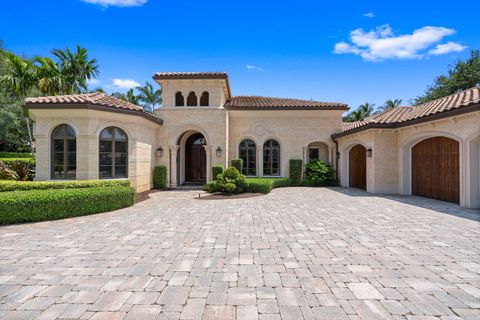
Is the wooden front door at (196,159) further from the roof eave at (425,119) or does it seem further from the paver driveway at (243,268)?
the paver driveway at (243,268)

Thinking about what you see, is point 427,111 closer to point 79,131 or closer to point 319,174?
point 319,174

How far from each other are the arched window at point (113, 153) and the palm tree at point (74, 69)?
1553 centimetres

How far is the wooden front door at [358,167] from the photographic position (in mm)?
14412

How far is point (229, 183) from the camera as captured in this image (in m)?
12.2

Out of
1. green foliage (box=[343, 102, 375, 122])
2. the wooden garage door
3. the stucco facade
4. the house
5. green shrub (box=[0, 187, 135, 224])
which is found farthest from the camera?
green foliage (box=[343, 102, 375, 122])

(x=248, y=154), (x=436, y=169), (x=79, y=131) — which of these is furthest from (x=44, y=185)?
(x=436, y=169)

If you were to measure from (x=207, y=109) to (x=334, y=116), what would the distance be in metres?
8.81

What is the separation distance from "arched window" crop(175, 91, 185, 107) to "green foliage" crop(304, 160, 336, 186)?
9.25 meters

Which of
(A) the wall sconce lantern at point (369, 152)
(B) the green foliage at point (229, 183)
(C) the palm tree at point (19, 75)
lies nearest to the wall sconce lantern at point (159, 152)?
(B) the green foliage at point (229, 183)

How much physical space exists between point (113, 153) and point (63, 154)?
2028mm

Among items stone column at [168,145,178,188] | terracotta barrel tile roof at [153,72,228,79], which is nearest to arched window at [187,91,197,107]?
terracotta barrel tile roof at [153,72,228,79]

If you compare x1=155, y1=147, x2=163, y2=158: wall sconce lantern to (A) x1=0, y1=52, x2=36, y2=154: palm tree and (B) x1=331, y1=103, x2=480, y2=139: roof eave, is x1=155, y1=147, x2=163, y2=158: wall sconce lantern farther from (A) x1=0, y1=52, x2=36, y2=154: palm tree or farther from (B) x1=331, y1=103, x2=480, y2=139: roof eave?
(A) x1=0, y1=52, x2=36, y2=154: palm tree

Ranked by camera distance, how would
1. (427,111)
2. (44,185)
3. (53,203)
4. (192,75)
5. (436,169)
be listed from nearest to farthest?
1. (53,203)
2. (44,185)
3. (436,169)
4. (427,111)
5. (192,75)

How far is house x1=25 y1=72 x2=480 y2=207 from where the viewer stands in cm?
970
